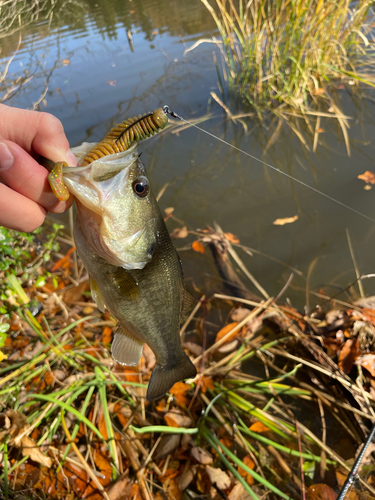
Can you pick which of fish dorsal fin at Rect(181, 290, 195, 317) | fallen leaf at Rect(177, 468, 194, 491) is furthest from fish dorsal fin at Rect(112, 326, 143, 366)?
fallen leaf at Rect(177, 468, 194, 491)

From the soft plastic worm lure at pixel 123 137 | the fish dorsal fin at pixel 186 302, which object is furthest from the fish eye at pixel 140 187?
the fish dorsal fin at pixel 186 302

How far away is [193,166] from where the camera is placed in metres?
4.39

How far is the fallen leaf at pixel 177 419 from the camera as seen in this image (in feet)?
7.57

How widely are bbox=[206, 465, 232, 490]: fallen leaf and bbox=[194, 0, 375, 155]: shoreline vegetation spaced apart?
155 inches

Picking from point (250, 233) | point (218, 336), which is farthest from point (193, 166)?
point (218, 336)

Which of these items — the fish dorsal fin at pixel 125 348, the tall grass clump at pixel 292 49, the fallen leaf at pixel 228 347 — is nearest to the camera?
the fish dorsal fin at pixel 125 348

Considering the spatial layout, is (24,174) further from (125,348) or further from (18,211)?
(125,348)

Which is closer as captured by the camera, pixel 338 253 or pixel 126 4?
pixel 338 253

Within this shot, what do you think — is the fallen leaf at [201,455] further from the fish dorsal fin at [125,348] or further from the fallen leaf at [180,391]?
the fish dorsal fin at [125,348]

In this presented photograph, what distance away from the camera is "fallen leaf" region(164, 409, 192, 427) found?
231 centimetres

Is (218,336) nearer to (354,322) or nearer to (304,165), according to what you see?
(354,322)

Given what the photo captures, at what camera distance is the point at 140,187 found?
1.22 metres

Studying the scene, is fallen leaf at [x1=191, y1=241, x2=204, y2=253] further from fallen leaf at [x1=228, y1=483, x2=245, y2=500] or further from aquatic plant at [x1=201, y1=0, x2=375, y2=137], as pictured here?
aquatic plant at [x1=201, y1=0, x2=375, y2=137]

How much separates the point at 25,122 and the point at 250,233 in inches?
108
